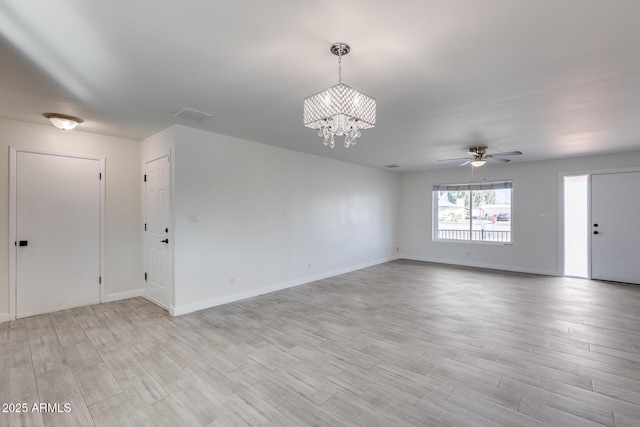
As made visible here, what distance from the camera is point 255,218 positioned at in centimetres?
477

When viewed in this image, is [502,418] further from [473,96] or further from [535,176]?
[535,176]

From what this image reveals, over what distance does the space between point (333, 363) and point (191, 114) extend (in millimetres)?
3117

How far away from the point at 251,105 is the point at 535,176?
6.43 metres

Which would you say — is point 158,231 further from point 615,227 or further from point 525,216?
point 615,227

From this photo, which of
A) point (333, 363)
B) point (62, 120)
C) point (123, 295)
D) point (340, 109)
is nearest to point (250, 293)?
point (123, 295)

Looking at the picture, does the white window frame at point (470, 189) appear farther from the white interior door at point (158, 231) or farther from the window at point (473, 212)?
the white interior door at point (158, 231)

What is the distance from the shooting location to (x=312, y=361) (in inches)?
105

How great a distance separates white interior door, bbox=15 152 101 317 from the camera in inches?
147

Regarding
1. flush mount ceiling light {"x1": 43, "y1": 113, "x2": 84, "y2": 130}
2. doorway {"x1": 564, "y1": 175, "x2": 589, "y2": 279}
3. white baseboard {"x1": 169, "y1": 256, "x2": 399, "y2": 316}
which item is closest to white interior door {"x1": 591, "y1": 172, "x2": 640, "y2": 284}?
doorway {"x1": 564, "y1": 175, "x2": 589, "y2": 279}

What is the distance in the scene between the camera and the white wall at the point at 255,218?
3.98 metres

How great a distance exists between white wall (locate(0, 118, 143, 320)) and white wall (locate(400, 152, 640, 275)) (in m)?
6.79

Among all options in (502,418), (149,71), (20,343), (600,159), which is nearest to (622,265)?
(600,159)

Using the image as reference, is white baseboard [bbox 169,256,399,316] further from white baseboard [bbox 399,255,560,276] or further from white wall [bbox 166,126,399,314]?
white baseboard [bbox 399,255,560,276]

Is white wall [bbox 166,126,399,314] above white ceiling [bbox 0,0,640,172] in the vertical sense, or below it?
below
